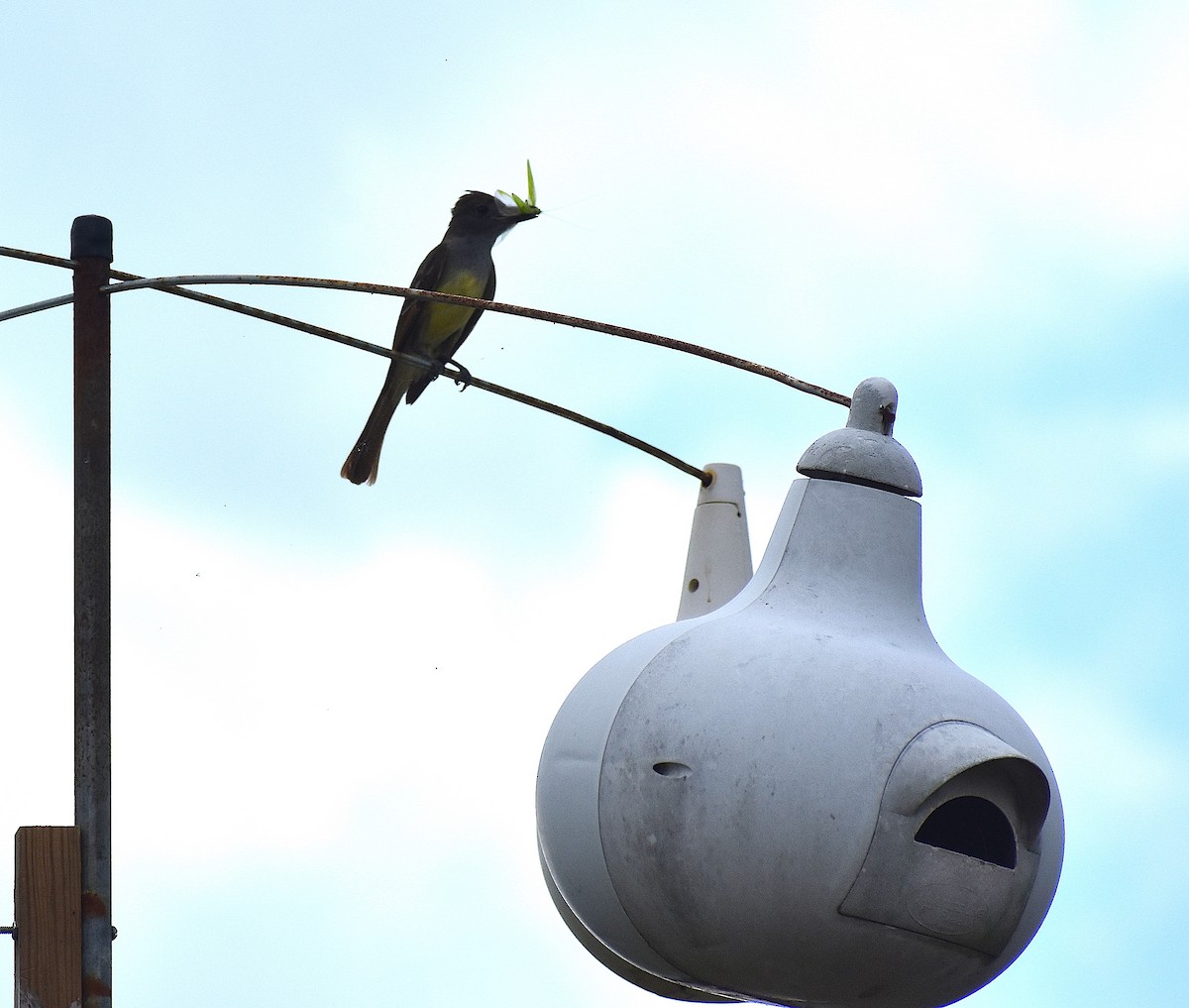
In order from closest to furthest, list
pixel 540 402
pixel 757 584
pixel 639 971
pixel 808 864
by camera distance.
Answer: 1. pixel 808 864
2. pixel 757 584
3. pixel 639 971
4. pixel 540 402

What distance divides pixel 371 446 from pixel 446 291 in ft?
2.80

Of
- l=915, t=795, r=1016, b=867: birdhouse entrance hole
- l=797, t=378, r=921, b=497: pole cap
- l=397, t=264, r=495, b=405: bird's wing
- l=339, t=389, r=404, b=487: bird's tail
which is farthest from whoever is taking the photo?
l=397, t=264, r=495, b=405: bird's wing

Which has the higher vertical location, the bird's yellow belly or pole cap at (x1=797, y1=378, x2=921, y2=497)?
the bird's yellow belly

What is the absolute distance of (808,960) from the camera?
3328 millimetres

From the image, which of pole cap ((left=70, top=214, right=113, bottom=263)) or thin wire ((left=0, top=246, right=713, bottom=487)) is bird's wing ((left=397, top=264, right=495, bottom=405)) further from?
pole cap ((left=70, top=214, right=113, bottom=263))

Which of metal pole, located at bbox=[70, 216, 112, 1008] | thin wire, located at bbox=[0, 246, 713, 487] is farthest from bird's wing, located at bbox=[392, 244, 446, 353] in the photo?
metal pole, located at bbox=[70, 216, 112, 1008]

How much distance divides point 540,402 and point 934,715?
1446mm

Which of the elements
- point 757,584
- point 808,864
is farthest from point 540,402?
point 808,864

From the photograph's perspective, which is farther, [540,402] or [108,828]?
[540,402]

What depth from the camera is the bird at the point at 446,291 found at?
7867 mm

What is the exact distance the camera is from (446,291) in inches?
322

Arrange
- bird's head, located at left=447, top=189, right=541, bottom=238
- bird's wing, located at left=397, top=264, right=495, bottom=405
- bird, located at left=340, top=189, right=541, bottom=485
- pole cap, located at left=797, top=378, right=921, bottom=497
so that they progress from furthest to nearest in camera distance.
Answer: bird's head, located at left=447, top=189, right=541, bottom=238 < bird's wing, located at left=397, top=264, right=495, bottom=405 < bird, located at left=340, top=189, right=541, bottom=485 < pole cap, located at left=797, top=378, right=921, bottom=497

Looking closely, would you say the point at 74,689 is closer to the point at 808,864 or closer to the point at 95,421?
the point at 95,421

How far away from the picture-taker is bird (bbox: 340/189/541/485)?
25.8 ft
